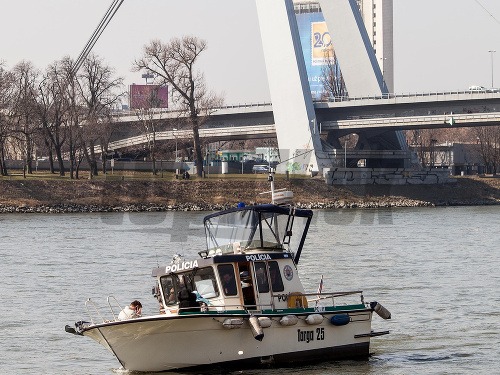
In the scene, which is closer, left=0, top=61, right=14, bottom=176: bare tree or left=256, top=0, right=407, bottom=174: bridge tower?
left=0, top=61, right=14, bottom=176: bare tree

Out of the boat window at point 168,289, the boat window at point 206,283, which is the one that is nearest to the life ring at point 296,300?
the boat window at point 206,283

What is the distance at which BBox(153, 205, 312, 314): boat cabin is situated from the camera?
→ 71.9 feet

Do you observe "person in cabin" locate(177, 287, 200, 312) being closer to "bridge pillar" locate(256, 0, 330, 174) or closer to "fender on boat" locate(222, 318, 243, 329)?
"fender on boat" locate(222, 318, 243, 329)

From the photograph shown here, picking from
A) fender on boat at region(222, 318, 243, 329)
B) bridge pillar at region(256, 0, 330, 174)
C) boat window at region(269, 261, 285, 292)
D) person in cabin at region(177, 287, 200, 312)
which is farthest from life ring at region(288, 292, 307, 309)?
bridge pillar at region(256, 0, 330, 174)

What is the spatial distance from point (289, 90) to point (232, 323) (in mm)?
70356

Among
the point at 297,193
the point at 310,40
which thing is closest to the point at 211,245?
the point at 297,193

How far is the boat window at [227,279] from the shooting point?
21938 mm

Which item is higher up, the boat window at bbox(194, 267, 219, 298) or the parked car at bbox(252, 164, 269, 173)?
the boat window at bbox(194, 267, 219, 298)

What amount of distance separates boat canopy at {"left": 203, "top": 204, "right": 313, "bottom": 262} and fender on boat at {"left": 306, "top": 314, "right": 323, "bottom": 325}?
180 centimetres

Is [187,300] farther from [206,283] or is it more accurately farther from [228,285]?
[228,285]

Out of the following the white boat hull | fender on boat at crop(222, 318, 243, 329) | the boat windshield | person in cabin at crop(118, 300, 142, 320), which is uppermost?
the boat windshield

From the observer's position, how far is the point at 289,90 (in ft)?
Answer: 297

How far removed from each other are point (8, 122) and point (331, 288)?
48.7 meters

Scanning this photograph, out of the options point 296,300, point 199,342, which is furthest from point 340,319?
point 199,342
